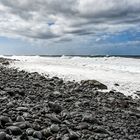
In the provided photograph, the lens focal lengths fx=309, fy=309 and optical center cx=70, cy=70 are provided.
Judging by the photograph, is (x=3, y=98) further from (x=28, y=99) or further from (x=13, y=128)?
(x=13, y=128)

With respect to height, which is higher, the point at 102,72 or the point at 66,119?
the point at 102,72

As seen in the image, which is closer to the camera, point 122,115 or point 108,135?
point 108,135

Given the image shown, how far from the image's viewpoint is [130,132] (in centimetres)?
627

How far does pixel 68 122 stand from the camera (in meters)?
6.23

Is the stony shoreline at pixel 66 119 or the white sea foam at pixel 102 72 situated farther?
the white sea foam at pixel 102 72

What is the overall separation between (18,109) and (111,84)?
788cm

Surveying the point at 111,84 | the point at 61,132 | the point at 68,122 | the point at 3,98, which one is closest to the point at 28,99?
the point at 3,98

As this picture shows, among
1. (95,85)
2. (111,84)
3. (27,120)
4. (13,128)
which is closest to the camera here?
(13,128)

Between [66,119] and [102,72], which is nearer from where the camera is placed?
[66,119]

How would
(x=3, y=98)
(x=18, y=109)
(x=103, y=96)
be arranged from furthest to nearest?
(x=103, y=96) < (x=3, y=98) < (x=18, y=109)

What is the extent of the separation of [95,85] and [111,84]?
150cm

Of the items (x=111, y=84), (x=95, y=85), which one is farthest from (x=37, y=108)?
(x=111, y=84)

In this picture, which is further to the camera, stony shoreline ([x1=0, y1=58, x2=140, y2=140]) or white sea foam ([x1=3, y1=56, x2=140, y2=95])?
white sea foam ([x1=3, y1=56, x2=140, y2=95])

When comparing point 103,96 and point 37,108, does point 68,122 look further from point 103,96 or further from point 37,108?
point 103,96
